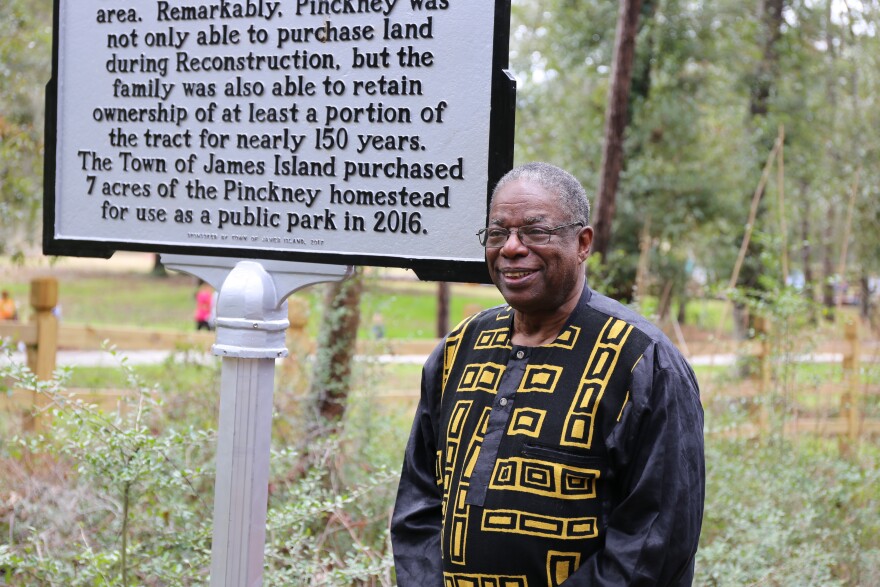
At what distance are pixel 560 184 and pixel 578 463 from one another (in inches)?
28.9

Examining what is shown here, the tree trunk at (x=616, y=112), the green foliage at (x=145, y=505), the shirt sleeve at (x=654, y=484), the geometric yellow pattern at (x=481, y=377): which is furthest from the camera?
the tree trunk at (x=616, y=112)

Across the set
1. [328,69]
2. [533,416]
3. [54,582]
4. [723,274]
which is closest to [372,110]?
[328,69]

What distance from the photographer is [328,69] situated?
310 centimetres

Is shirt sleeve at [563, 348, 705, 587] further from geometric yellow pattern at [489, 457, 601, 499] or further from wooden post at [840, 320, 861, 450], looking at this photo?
wooden post at [840, 320, 861, 450]

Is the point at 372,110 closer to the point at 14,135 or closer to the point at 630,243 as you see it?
the point at 14,135

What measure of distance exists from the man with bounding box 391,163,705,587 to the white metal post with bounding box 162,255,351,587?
0.68 m

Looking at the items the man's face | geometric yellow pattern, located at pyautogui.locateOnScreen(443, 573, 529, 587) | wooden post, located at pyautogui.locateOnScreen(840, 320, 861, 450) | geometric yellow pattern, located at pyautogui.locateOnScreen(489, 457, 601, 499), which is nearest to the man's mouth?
the man's face

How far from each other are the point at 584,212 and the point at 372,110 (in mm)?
915

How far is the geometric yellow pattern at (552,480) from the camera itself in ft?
7.38

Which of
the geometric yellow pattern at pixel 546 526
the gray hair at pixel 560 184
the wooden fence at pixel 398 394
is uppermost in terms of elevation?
the gray hair at pixel 560 184

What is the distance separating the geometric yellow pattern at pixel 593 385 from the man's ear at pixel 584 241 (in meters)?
0.22

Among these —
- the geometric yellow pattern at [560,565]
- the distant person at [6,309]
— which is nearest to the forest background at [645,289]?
the geometric yellow pattern at [560,565]

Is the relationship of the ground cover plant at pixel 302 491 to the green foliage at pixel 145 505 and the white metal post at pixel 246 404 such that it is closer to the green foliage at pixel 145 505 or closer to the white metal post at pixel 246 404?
the green foliage at pixel 145 505

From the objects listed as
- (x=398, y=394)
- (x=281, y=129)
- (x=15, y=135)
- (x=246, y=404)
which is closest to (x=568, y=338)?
(x=246, y=404)
